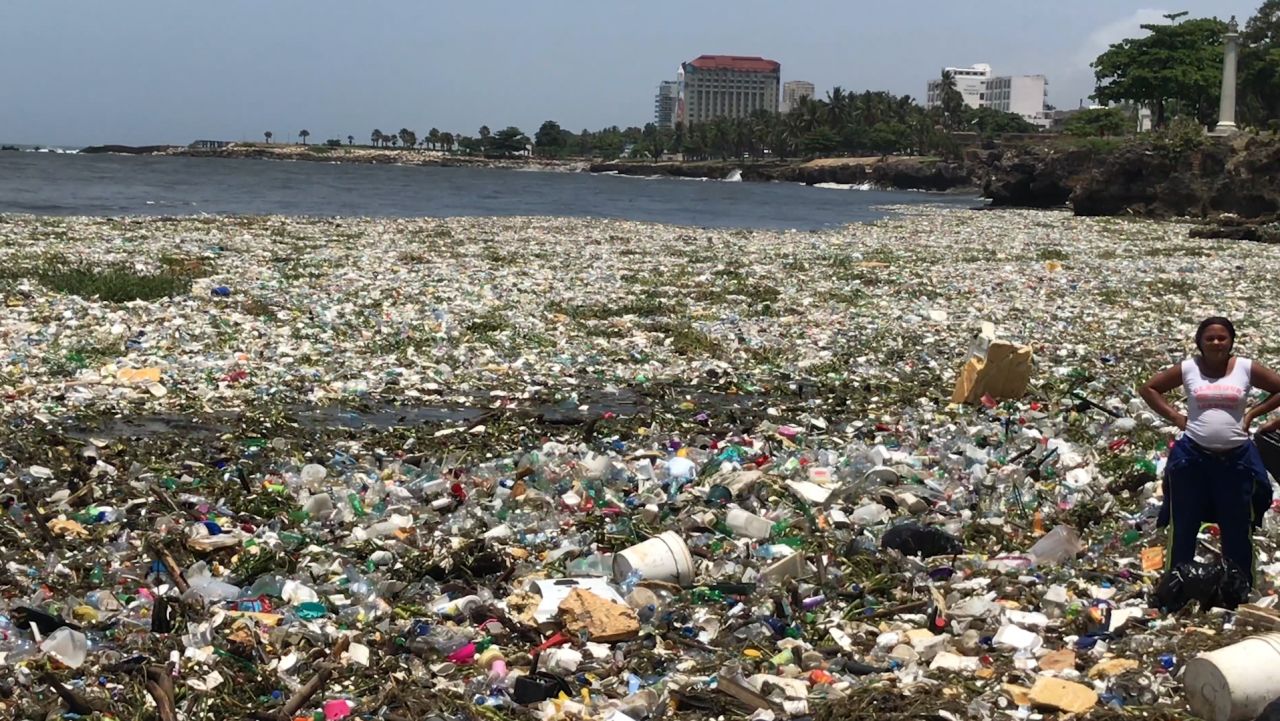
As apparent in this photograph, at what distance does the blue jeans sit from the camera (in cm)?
511

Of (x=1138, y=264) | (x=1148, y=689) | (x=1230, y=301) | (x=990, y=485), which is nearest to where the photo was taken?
(x=1148, y=689)

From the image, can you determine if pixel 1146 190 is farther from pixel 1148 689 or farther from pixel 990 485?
pixel 1148 689

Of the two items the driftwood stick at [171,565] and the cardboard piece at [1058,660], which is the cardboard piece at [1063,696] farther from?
the driftwood stick at [171,565]

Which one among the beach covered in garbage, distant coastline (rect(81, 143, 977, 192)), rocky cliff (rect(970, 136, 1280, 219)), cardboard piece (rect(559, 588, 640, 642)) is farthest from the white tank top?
→ distant coastline (rect(81, 143, 977, 192))

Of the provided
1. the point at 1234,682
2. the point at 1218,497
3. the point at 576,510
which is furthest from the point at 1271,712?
the point at 576,510

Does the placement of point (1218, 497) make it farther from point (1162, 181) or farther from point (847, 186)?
point (847, 186)

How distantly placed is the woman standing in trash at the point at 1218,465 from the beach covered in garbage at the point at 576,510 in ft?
1.16

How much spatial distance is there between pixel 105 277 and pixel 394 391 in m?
7.00

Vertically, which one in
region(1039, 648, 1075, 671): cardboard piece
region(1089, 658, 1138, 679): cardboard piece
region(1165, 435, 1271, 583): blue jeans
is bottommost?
region(1039, 648, 1075, 671): cardboard piece

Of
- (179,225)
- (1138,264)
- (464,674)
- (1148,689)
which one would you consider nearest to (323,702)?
(464,674)

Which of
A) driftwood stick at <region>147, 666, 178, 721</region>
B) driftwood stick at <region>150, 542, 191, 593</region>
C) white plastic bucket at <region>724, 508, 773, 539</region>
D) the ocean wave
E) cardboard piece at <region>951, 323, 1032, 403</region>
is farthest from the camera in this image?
the ocean wave

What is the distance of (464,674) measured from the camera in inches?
184

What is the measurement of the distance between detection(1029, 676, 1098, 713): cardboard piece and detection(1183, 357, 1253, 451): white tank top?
1.47 meters

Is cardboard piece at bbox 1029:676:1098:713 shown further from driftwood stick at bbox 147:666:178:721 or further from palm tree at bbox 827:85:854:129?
palm tree at bbox 827:85:854:129
